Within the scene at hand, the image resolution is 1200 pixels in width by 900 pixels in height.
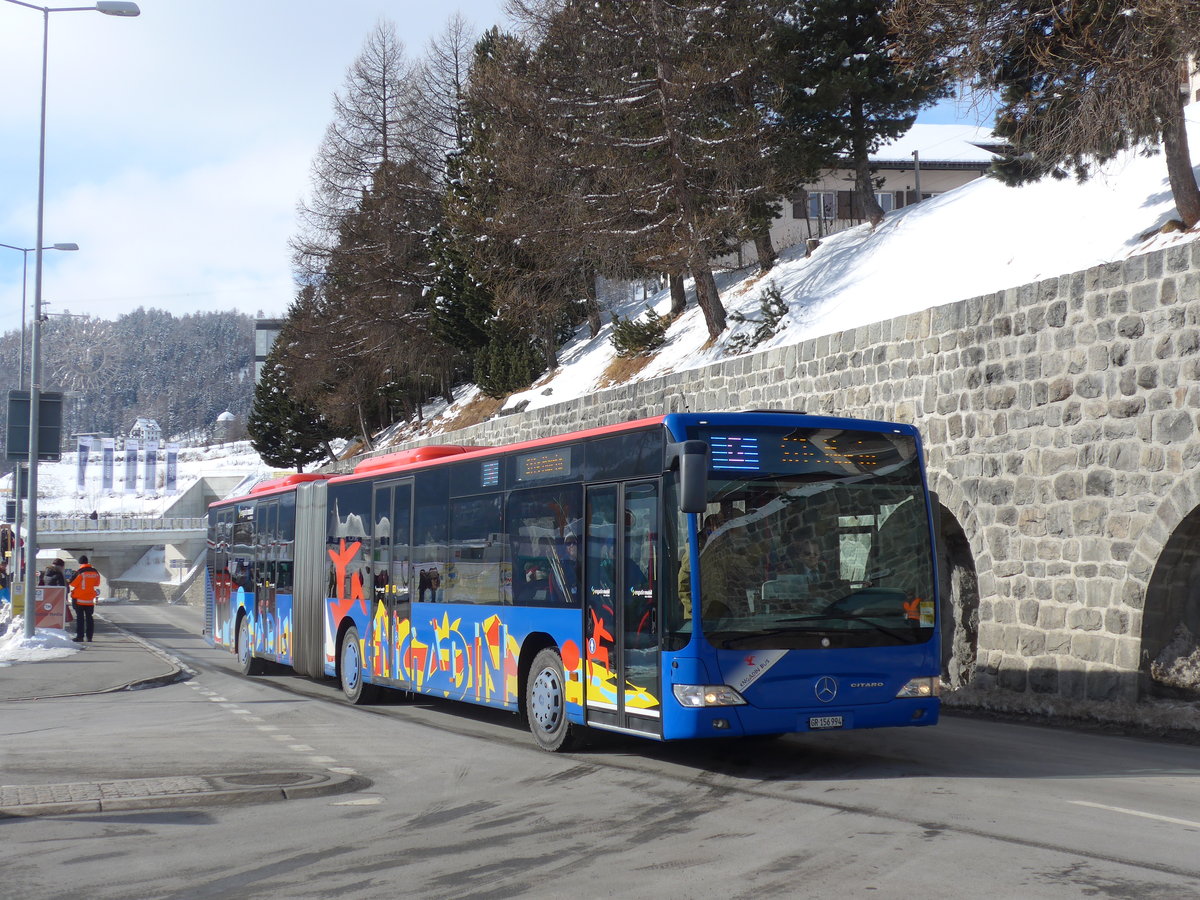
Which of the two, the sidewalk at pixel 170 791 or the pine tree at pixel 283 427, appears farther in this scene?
the pine tree at pixel 283 427

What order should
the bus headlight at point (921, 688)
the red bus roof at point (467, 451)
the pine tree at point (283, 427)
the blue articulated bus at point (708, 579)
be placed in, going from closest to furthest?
1. the blue articulated bus at point (708, 579)
2. the bus headlight at point (921, 688)
3. the red bus roof at point (467, 451)
4. the pine tree at point (283, 427)

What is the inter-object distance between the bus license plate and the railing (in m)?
84.2

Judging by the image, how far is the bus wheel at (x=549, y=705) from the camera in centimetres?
1077

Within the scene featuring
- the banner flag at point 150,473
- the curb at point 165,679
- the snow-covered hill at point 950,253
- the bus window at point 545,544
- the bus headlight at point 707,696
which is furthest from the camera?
the banner flag at point 150,473

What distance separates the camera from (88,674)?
1952 cm

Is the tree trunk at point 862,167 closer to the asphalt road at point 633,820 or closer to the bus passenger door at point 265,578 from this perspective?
the bus passenger door at point 265,578

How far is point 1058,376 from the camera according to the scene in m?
13.6

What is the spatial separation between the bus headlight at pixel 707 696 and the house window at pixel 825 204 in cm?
4585

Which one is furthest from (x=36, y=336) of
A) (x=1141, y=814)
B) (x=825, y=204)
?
(x=825, y=204)

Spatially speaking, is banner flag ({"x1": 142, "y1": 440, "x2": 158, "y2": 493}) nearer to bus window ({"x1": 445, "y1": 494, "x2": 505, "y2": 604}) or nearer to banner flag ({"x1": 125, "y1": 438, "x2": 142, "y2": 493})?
banner flag ({"x1": 125, "y1": 438, "x2": 142, "y2": 493})

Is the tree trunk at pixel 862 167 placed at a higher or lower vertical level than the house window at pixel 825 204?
lower

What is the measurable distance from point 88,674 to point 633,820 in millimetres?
14047

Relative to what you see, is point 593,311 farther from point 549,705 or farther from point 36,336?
point 549,705

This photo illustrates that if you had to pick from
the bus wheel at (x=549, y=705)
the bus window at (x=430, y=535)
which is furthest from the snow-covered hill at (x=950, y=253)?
the bus wheel at (x=549, y=705)
